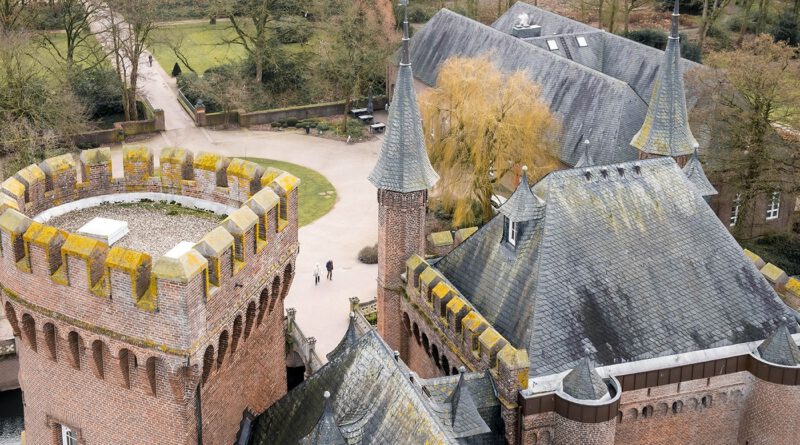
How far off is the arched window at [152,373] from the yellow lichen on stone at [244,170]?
6.33 metres

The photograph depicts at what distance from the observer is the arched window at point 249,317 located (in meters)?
25.6

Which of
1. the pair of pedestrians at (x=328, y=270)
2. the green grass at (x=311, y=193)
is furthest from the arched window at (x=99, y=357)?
the green grass at (x=311, y=193)

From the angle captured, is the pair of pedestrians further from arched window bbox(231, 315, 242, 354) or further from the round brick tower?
arched window bbox(231, 315, 242, 354)

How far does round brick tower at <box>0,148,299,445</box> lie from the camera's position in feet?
74.8

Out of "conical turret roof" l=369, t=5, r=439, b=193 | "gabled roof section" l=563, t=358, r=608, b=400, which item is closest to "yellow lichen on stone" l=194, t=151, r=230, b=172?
"conical turret roof" l=369, t=5, r=439, b=193

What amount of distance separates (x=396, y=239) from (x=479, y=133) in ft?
82.5

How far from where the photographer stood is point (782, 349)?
3130 centimetres

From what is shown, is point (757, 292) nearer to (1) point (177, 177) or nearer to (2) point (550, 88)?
(1) point (177, 177)

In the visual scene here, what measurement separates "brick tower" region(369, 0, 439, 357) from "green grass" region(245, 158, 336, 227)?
114ft

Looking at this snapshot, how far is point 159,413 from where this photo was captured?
24062 millimetres

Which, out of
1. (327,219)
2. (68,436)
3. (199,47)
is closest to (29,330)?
(68,436)

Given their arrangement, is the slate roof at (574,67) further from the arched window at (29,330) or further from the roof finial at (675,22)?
the arched window at (29,330)

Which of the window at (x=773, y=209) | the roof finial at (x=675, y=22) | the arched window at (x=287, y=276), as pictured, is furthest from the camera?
the window at (x=773, y=209)

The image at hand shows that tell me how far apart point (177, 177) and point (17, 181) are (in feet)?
14.5
